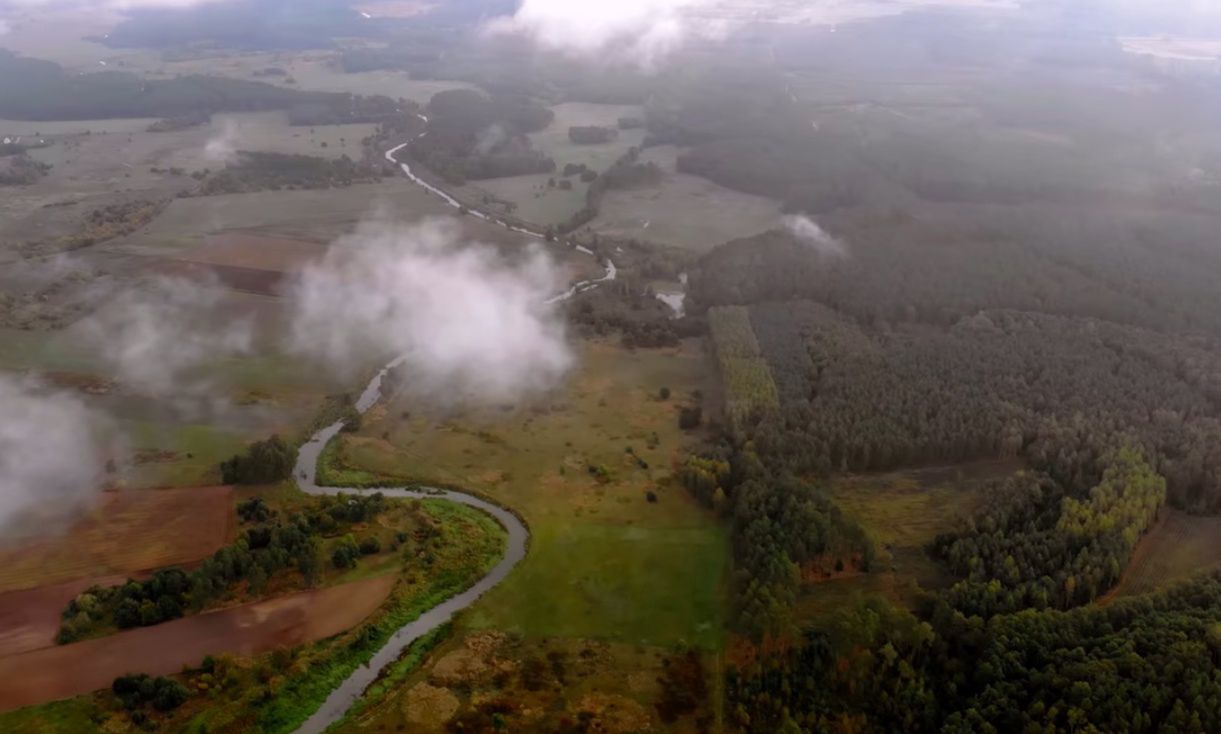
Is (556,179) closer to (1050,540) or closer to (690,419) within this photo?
(690,419)

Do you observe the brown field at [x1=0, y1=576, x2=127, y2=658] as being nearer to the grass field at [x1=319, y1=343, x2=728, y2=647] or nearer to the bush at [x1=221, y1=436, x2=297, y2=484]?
the bush at [x1=221, y1=436, x2=297, y2=484]

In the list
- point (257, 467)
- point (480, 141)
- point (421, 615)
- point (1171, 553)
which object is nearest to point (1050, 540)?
point (1171, 553)

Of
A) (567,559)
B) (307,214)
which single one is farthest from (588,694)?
(307,214)

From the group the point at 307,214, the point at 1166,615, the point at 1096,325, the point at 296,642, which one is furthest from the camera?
the point at 307,214

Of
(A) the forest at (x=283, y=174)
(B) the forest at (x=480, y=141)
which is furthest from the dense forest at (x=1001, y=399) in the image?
(A) the forest at (x=283, y=174)

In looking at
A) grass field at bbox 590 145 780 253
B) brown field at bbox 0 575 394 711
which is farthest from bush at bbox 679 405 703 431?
grass field at bbox 590 145 780 253

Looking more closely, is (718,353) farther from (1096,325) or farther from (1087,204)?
→ (1087,204)

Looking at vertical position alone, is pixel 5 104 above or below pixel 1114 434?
above
